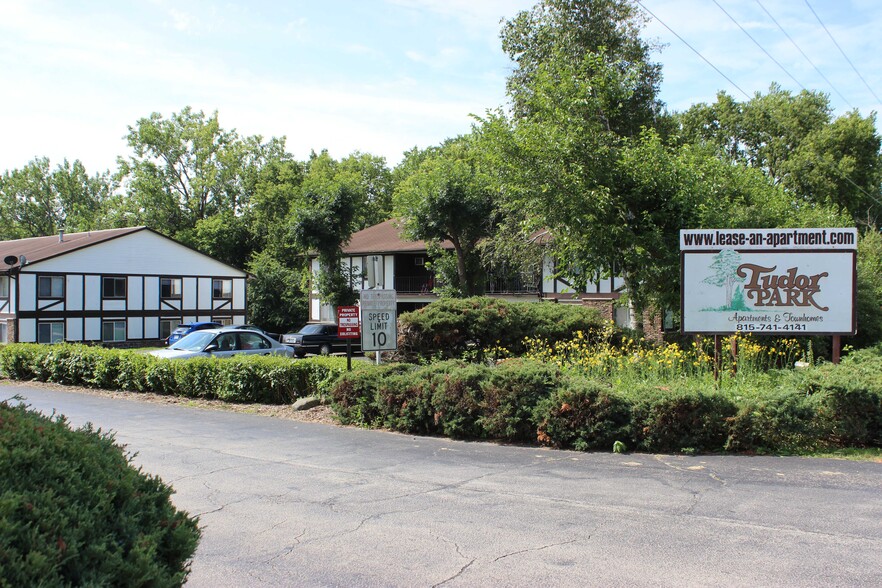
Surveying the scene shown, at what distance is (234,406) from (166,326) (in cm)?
3386

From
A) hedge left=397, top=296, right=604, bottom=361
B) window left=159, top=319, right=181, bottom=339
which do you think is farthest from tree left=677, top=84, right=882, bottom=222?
window left=159, top=319, right=181, bottom=339

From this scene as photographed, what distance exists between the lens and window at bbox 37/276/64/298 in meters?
39.6

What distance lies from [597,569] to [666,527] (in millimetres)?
1238

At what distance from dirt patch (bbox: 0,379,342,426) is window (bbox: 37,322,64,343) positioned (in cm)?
2357

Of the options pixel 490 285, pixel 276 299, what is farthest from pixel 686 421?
pixel 276 299

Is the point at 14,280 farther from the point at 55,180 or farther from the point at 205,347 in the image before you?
the point at 55,180

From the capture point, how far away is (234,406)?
1468 cm

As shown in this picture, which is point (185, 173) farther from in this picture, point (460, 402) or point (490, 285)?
point (460, 402)

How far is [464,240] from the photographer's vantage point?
35656 millimetres

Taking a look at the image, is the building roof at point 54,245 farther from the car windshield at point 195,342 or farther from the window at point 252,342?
the window at point 252,342

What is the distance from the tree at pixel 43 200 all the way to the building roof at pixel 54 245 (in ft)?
114

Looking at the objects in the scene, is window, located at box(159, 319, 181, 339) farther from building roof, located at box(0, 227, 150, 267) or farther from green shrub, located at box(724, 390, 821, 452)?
green shrub, located at box(724, 390, 821, 452)

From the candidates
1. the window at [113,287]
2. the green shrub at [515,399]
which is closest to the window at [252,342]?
the green shrub at [515,399]

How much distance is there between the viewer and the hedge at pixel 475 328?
1616 centimetres
